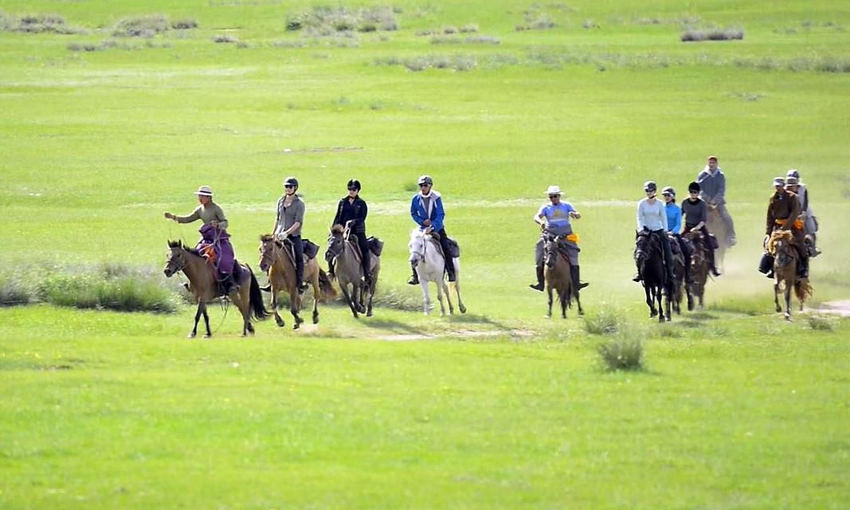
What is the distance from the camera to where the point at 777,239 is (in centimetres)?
2606

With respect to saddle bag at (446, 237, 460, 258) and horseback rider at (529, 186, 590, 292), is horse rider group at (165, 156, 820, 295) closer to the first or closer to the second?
horseback rider at (529, 186, 590, 292)

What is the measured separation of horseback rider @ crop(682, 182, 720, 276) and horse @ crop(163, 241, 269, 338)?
9034mm

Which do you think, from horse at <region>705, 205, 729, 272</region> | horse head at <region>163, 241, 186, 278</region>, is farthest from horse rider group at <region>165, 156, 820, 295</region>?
horse at <region>705, 205, 729, 272</region>

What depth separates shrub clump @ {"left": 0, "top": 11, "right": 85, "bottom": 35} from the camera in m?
92.0

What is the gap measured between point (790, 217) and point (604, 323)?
15.1 feet

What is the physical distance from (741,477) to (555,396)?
377 centimetres

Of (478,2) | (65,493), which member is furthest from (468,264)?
(478,2)

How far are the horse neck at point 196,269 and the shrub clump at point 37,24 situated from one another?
2873 inches

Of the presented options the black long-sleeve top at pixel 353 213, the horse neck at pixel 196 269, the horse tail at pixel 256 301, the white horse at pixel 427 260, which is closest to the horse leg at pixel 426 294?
the white horse at pixel 427 260

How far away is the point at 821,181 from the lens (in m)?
43.8

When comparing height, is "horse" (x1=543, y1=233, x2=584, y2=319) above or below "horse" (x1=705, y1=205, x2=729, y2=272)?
below

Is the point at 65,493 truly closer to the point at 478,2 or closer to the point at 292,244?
the point at 292,244

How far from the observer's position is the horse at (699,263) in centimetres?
2816

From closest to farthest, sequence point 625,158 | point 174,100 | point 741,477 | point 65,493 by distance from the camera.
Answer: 1. point 65,493
2. point 741,477
3. point 625,158
4. point 174,100
